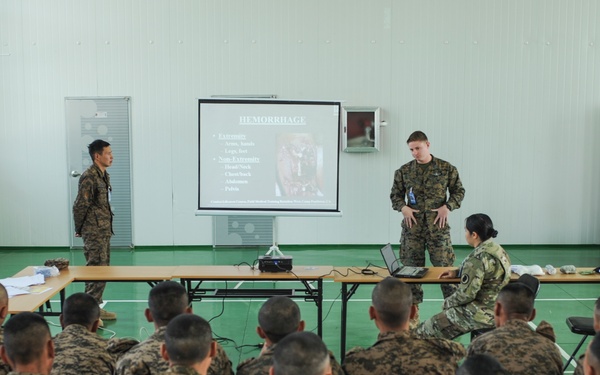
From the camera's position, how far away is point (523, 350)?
2875 millimetres

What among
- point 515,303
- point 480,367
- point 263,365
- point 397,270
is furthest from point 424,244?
point 480,367

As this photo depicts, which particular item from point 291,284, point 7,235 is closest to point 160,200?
point 7,235

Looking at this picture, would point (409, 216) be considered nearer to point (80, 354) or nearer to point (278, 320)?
point (278, 320)

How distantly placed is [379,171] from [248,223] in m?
2.07

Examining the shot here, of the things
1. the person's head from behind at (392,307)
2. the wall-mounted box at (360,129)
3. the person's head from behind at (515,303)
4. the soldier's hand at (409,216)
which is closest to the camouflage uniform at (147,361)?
the person's head from behind at (392,307)

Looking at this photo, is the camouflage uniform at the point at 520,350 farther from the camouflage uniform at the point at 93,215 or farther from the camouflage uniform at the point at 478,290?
the camouflage uniform at the point at 93,215

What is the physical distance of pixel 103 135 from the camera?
9008mm

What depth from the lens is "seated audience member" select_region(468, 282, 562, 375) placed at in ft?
9.25

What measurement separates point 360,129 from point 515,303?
594 centimetres

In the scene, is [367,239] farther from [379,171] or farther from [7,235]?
[7,235]

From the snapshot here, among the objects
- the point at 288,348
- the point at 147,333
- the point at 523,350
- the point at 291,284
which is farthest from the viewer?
the point at 291,284

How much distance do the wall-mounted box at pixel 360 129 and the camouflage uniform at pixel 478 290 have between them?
16.2 ft

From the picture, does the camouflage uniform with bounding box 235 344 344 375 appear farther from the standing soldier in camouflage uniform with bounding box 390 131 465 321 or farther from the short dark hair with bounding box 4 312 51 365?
the standing soldier in camouflage uniform with bounding box 390 131 465 321

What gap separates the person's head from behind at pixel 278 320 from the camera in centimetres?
285
